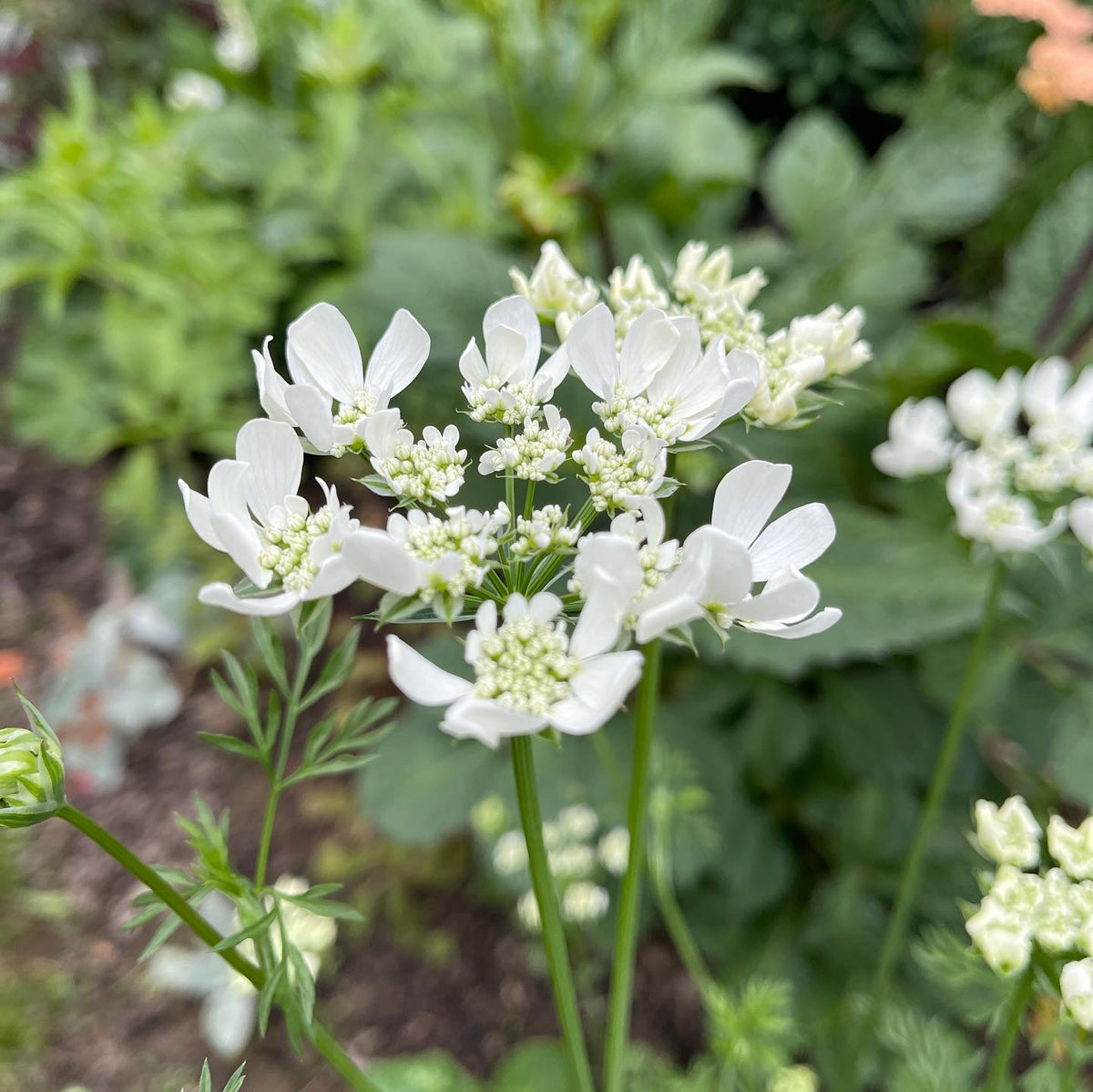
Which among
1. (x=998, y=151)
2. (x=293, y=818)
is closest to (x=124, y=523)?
(x=293, y=818)

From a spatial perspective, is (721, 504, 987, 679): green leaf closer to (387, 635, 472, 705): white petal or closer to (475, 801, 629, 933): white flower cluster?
(475, 801, 629, 933): white flower cluster

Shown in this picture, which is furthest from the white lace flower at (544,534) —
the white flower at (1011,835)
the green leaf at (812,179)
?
the green leaf at (812,179)

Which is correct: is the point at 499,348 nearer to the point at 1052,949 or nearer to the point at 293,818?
the point at 1052,949

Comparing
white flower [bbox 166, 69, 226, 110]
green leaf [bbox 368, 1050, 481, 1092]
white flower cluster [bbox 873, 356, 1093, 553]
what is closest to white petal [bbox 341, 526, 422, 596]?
white flower cluster [bbox 873, 356, 1093, 553]

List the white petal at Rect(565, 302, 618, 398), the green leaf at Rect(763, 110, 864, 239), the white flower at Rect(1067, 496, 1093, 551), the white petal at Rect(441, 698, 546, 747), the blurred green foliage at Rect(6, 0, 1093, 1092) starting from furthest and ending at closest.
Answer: the green leaf at Rect(763, 110, 864, 239)
the blurred green foliage at Rect(6, 0, 1093, 1092)
the white flower at Rect(1067, 496, 1093, 551)
the white petal at Rect(565, 302, 618, 398)
the white petal at Rect(441, 698, 546, 747)

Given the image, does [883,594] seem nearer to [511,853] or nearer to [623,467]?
[511,853]

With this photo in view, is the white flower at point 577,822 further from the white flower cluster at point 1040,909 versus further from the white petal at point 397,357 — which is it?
the white petal at point 397,357

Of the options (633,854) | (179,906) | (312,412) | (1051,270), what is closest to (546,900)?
(633,854)
